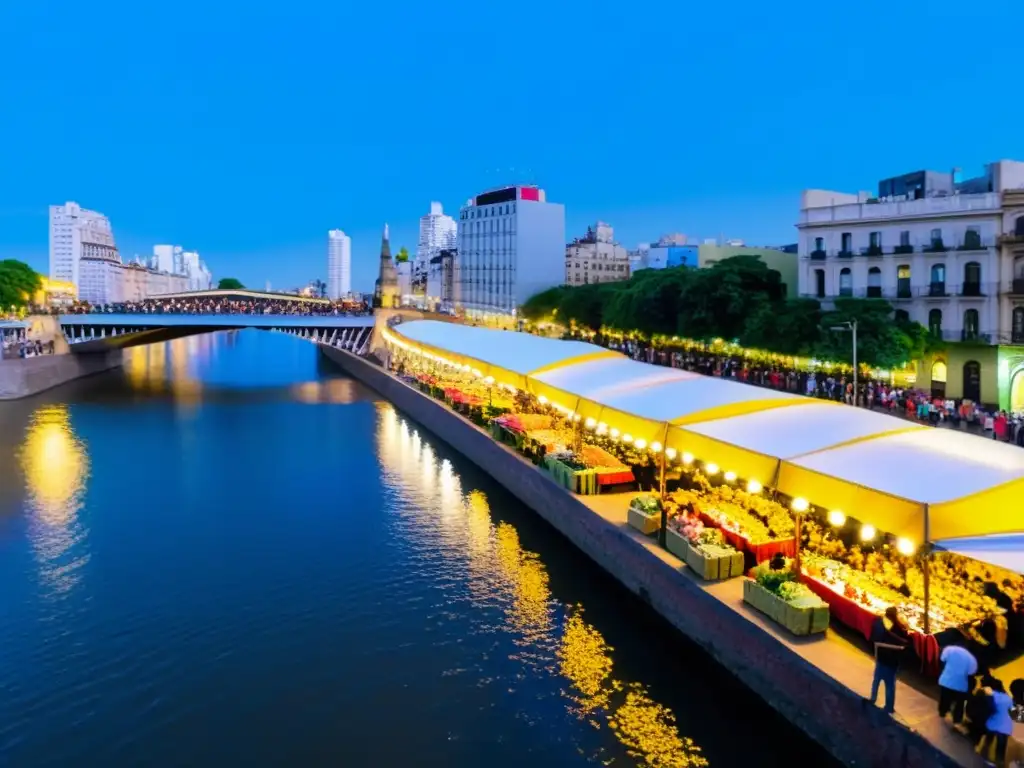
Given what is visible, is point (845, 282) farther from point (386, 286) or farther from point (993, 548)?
point (386, 286)

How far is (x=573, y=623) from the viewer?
20531 millimetres

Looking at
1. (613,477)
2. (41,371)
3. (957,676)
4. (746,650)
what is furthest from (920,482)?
(41,371)

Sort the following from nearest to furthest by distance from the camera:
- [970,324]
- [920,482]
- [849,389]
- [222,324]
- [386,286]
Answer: [920,482]
[849,389]
[970,324]
[222,324]
[386,286]

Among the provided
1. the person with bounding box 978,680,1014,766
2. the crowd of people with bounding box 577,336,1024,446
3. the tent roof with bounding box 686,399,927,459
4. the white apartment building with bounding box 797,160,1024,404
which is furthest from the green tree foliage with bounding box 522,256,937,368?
the person with bounding box 978,680,1014,766

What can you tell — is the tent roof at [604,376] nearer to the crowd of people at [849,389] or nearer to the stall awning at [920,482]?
the crowd of people at [849,389]

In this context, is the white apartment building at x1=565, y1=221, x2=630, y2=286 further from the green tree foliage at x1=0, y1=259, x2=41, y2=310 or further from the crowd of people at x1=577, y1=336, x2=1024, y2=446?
the crowd of people at x1=577, y1=336, x2=1024, y2=446

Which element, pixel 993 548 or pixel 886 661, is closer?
pixel 886 661

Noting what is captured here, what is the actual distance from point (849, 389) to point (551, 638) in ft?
85.8

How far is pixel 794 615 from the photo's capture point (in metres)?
15.0

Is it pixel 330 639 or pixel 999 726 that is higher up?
pixel 999 726

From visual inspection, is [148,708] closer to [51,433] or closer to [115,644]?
[115,644]

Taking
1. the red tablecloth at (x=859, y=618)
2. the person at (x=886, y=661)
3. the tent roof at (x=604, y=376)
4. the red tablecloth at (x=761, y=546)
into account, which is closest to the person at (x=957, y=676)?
the person at (x=886, y=661)

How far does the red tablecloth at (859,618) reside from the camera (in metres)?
13.6

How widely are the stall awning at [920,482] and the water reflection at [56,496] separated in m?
20.2
